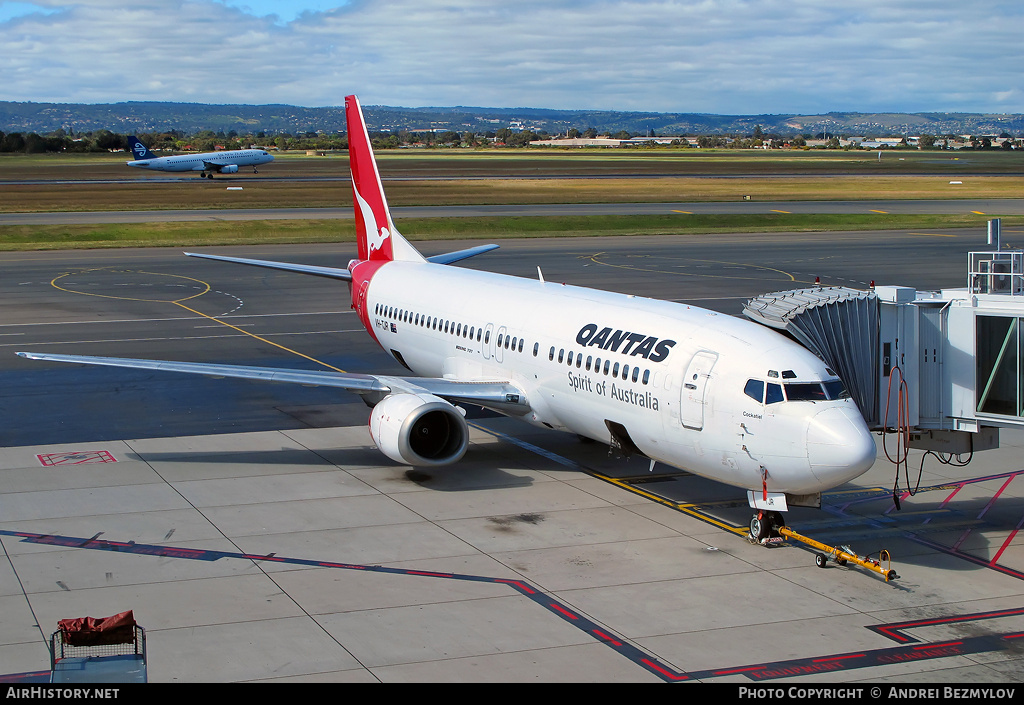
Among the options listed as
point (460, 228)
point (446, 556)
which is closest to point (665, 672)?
point (446, 556)

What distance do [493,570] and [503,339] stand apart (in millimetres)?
8729

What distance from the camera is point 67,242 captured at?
7850cm

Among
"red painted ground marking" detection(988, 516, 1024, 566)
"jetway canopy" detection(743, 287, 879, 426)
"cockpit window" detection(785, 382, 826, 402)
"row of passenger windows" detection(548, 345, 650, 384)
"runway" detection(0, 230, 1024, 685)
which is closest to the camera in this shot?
"runway" detection(0, 230, 1024, 685)

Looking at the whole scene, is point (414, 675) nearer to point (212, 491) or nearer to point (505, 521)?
point (505, 521)

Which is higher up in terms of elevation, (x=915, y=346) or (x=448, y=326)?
(x=915, y=346)

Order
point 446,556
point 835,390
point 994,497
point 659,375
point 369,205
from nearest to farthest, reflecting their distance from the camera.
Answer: point 835,390
point 446,556
point 659,375
point 994,497
point 369,205

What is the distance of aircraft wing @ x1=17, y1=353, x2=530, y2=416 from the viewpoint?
2519cm

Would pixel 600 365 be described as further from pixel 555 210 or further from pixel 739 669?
pixel 555 210

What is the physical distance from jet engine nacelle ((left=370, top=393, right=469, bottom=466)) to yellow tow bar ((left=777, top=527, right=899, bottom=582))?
7810 millimetres

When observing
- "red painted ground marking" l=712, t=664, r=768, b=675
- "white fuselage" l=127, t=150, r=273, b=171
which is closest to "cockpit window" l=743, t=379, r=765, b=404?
"red painted ground marking" l=712, t=664, r=768, b=675

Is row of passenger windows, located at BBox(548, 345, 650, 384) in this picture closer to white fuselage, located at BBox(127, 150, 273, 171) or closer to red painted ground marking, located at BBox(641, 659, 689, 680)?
red painted ground marking, located at BBox(641, 659, 689, 680)

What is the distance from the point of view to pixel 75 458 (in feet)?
85.8

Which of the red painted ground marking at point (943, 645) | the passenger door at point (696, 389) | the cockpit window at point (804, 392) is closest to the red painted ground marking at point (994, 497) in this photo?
the cockpit window at point (804, 392)

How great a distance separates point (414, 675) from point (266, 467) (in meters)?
12.2
